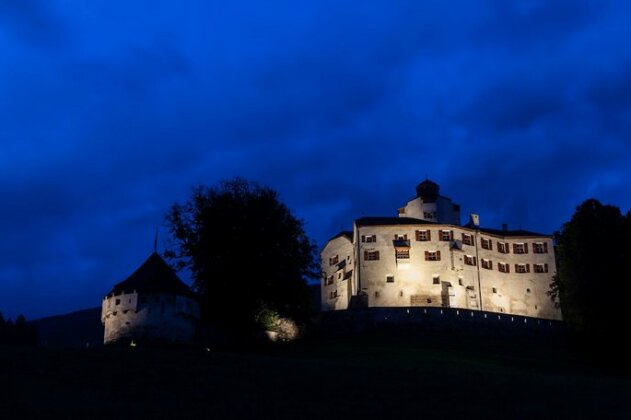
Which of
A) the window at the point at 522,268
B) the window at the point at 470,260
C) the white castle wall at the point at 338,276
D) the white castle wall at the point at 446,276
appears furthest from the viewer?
the window at the point at 522,268

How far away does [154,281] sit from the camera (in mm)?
51594

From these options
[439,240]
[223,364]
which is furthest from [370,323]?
[223,364]

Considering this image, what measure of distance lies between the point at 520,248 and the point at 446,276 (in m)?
11.9

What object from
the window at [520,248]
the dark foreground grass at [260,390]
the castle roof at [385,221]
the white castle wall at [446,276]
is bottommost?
the dark foreground grass at [260,390]

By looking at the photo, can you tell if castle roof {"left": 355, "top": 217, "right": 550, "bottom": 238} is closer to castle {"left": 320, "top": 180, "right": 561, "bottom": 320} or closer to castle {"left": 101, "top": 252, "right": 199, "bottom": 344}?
castle {"left": 320, "top": 180, "right": 561, "bottom": 320}

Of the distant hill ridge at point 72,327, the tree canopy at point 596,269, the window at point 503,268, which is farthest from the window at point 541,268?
the distant hill ridge at point 72,327

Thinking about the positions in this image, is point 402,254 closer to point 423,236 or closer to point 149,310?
point 423,236

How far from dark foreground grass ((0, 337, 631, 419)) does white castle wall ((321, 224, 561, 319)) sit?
1901 inches

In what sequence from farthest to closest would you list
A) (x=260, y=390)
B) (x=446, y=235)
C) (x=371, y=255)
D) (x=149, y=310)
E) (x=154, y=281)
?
(x=446, y=235)
(x=371, y=255)
(x=154, y=281)
(x=149, y=310)
(x=260, y=390)

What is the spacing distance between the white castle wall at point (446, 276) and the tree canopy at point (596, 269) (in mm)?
20412

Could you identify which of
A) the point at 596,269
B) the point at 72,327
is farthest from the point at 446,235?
the point at 72,327

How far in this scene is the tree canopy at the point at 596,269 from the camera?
54.3m

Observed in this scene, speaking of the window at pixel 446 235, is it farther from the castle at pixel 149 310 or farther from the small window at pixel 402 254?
the castle at pixel 149 310

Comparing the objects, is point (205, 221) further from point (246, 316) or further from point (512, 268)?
point (512, 268)
